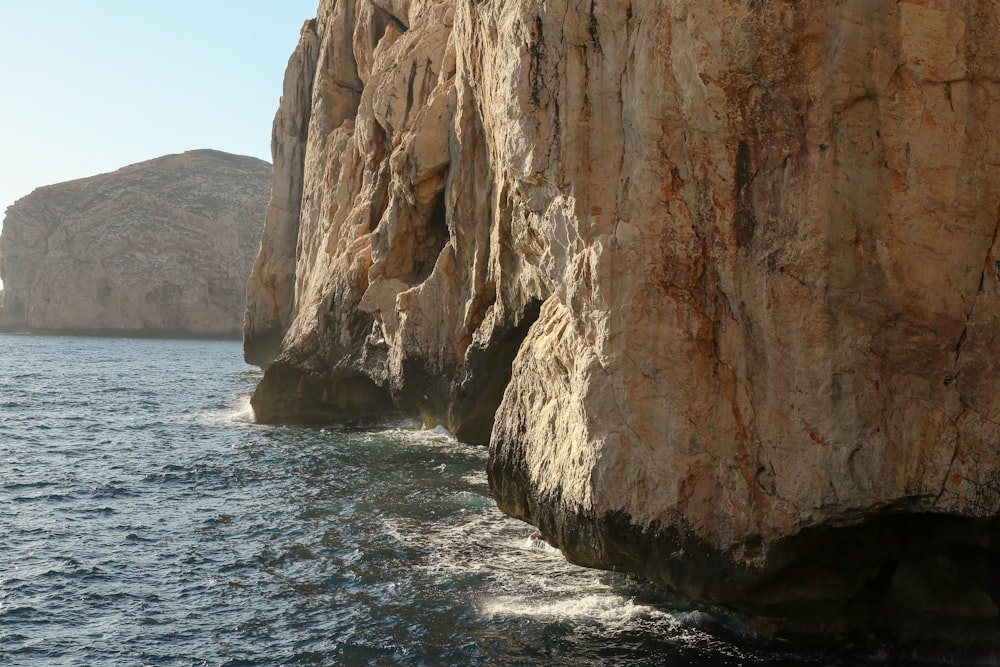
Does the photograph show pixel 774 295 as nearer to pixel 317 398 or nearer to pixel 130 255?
pixel 317 398

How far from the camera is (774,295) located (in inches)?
494

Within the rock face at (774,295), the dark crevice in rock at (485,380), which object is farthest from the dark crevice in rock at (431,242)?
the rock face at (774,295)

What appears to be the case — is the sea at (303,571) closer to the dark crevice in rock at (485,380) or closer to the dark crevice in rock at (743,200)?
the dark crevice in rock at (485,380)

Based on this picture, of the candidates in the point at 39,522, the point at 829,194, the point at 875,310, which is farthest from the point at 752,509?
the point at 39,522

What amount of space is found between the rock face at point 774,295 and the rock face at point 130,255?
11166 centimetres

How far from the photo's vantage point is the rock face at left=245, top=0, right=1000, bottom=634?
39.0ft

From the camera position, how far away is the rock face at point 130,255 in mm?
117312

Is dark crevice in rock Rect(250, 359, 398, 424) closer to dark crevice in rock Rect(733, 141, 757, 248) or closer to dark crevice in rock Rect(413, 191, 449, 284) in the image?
dark crevice in rock Rect(413, 191, 449, 284)

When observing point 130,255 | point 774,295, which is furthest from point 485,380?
point 130,255

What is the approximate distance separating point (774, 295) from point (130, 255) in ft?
392

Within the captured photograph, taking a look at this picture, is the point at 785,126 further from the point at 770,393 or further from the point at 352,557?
the point at 352,557

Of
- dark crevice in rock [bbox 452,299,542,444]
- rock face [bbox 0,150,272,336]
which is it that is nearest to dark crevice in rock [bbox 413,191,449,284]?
dark crevice in rock [bbox 452,299,542,444]

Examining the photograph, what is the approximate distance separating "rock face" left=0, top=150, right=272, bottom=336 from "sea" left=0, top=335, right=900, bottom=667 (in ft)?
305

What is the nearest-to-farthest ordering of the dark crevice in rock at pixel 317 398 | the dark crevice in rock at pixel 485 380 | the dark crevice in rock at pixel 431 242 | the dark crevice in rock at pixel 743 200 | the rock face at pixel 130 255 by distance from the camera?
the dark crevice in rock at pixel 743 200
the dark crevice in rock at pixel 485 380
the dark crevice in rock at pixel 431 242
the dark crevice in rock at pixel 317 398
the rock face at pixel 130 255
